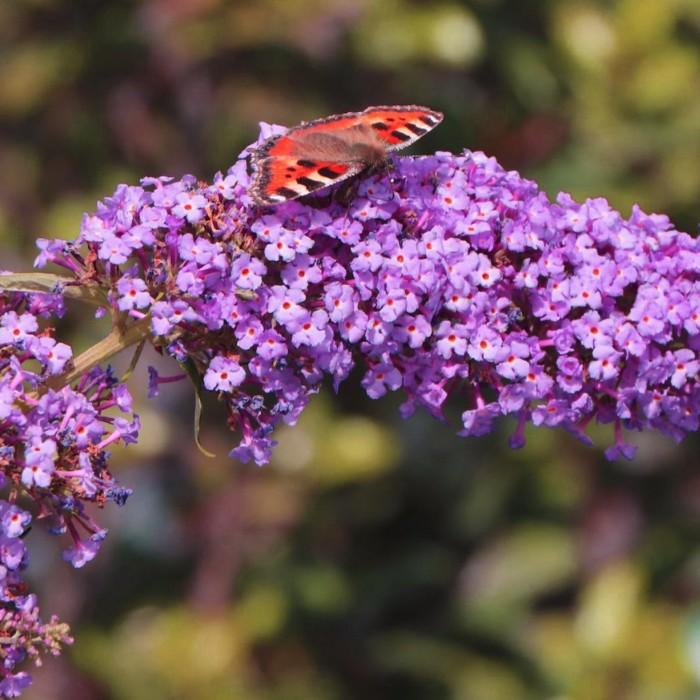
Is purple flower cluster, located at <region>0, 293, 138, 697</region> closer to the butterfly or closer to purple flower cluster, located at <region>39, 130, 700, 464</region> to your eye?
purple flower cluster, located at <region>39, 130, 700, 464</region>

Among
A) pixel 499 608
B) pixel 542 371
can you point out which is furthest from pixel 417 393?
pixel 499 608

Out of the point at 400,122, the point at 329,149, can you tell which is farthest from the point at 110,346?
the point at 400,122

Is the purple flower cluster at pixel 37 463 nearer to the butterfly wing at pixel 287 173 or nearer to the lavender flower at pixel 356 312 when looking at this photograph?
the lavender flower at pixel 356 312

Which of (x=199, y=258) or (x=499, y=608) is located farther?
(x=499, y=608)

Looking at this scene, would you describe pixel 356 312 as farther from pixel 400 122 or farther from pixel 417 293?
pixel 400 122

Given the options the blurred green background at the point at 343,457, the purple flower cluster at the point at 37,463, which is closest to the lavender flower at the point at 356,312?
the purple flower cluster at the point at 37,463

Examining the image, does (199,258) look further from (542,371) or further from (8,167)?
(8,167)

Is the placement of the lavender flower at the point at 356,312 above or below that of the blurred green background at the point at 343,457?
below
